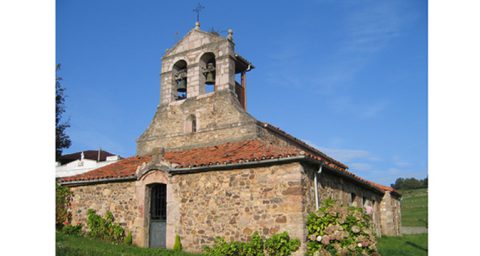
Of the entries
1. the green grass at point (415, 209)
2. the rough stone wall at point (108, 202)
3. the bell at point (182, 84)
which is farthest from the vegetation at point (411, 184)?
the rough stone wall at point (108, 202)

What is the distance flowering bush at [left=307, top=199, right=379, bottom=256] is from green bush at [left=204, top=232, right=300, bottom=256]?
55 centimetres

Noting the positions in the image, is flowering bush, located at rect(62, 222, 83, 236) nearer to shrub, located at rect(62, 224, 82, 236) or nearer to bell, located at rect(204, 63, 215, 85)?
shrub, located at rect(62, 224, 82, 236)

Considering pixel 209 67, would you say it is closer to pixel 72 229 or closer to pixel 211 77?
pixel 211 77

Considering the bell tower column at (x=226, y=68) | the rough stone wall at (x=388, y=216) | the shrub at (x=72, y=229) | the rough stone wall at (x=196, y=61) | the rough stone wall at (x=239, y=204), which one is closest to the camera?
the rough stone wall at (x=239, y=204)

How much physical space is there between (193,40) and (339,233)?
9.52 m

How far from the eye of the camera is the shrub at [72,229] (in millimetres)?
13626

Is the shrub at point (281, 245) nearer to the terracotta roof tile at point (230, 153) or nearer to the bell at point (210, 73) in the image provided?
the terracotta roof tile at point (230, 153)

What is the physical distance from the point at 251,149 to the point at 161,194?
3319 millimetres

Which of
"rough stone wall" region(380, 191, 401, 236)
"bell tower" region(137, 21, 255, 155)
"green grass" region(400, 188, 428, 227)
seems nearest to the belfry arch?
"bell tower" region(137, 21, 255, 155)

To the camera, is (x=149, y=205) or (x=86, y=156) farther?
(x=86, y=156)

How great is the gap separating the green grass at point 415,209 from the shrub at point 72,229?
2079 centimetres

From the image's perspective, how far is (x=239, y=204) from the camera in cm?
1097

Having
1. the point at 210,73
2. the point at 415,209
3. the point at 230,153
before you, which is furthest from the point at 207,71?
the point at 415,209
